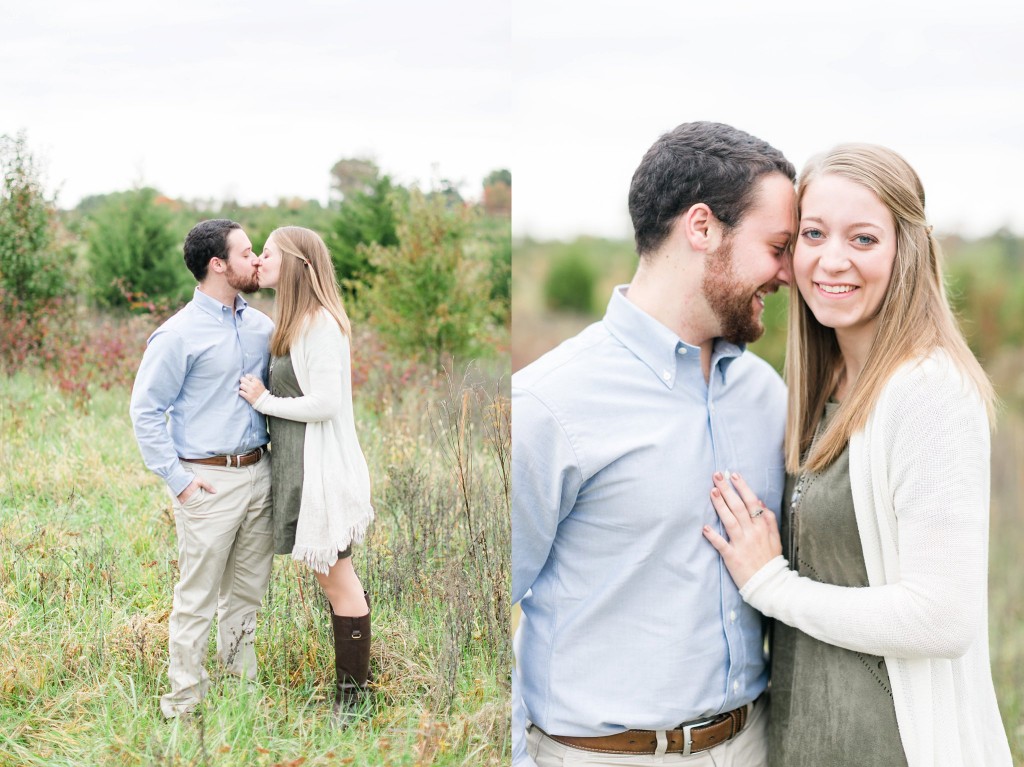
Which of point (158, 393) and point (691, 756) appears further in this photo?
point (691, 756)

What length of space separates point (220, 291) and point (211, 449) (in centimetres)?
32

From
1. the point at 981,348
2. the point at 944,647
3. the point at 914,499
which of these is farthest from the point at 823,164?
the point at 981,348

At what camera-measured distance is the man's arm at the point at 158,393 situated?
182 cm

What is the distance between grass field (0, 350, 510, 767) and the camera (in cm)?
185

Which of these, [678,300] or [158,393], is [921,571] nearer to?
[678,300]

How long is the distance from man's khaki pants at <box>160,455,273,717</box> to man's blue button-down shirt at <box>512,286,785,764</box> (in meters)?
0.57

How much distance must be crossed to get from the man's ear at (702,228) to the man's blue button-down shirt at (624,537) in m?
0.21

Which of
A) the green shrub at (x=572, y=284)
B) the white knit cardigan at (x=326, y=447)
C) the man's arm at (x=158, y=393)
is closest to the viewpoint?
the man's arm at (x=158, y=393)

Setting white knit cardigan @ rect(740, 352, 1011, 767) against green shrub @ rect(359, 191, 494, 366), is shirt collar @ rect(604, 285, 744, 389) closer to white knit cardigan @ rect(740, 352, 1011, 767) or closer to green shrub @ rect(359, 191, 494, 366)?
green shrub @ rect(359, 191, 494, 366)

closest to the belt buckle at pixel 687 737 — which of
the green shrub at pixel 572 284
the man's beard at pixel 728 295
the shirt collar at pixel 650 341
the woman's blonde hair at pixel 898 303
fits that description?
the woman's blonde hair at pixel 898 303

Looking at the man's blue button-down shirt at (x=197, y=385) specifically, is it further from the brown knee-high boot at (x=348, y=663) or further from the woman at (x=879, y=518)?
the woman at (x=879, y=518)

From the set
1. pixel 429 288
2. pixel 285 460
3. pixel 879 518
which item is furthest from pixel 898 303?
pixel 285 460

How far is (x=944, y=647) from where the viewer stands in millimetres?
1981

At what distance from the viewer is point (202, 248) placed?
1.85 metres
